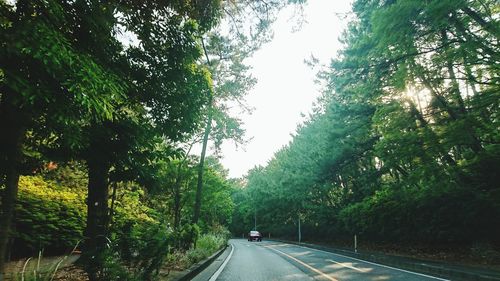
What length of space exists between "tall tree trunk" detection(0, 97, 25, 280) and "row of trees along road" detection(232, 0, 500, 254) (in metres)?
10.6

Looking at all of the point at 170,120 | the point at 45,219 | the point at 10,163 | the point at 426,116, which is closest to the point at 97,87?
the point at 10,163

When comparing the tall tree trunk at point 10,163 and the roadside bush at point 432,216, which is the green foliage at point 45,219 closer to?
the tall tree trunk at point 10,163

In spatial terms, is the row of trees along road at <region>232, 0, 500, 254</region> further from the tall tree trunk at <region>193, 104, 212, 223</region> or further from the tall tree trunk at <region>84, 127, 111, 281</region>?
the tall tree trunk at <region>84, 127, 111, 281</region>

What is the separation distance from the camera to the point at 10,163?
4.11m

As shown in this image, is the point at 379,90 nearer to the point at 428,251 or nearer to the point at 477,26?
the point at 477,26

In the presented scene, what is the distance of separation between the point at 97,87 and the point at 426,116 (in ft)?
54.5

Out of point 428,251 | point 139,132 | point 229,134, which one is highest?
point 229,134

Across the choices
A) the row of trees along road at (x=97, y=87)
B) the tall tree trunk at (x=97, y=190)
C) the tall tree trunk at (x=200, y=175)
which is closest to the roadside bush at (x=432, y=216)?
the tall tree trunk at (x=200, y=175)

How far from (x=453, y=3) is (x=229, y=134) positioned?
14.4 meters

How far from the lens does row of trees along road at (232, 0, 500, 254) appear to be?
39.1 feet

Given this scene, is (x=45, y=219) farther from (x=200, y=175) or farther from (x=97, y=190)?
(x=200, y=175)

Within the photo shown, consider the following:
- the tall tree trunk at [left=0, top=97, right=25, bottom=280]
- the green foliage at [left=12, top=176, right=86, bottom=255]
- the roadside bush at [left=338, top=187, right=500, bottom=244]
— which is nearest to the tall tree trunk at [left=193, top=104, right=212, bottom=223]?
the green foliage at [left=12, top=176, right=86, bottom=255]

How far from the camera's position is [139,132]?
664 centimetres

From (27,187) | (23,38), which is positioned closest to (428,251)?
(27,187)
